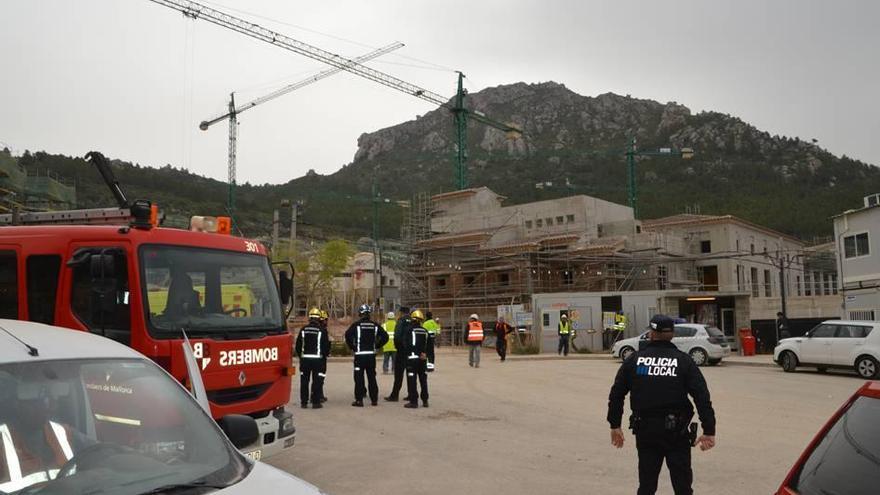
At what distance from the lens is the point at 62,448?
9.32ft

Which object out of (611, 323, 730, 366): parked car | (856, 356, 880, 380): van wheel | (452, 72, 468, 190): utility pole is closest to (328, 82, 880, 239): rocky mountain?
(452, 72, 468, 190): utility pole

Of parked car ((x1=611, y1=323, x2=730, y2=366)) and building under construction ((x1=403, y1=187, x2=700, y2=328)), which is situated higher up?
building under construction ((x1=403, y1=187, x2=700, y2=328))

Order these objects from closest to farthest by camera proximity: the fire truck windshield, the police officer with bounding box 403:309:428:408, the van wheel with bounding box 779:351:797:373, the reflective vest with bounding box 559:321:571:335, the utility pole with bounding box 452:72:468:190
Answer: the fire truck windshield
the police officer with bounding box 403:309:428:408
the van wheel with bounding box 779:351:797:373
the reflective vest with bounding box 559:321:571:335
the utility pole with bounding box 452:72:468:190

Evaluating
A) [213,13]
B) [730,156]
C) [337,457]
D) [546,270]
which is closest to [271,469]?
[337,457]

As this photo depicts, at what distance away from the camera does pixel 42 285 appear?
271 inches

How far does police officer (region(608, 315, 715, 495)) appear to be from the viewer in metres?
5.02

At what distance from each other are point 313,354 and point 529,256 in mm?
32658

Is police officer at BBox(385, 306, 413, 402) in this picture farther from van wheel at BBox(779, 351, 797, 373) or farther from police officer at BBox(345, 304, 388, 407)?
van wheel at BBox(779, 351, 797, 373)

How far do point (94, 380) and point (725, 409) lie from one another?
12456 mm

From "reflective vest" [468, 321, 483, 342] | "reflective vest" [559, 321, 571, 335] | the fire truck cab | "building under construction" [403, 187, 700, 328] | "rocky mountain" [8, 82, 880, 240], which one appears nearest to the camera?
the fire truck cab

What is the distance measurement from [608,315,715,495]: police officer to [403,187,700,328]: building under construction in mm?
38301

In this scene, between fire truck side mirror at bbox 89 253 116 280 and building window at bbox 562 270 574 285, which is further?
building window at bbox 562 270 574 285

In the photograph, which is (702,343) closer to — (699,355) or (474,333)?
(699,355)

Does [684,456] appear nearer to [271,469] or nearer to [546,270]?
[271,469]
